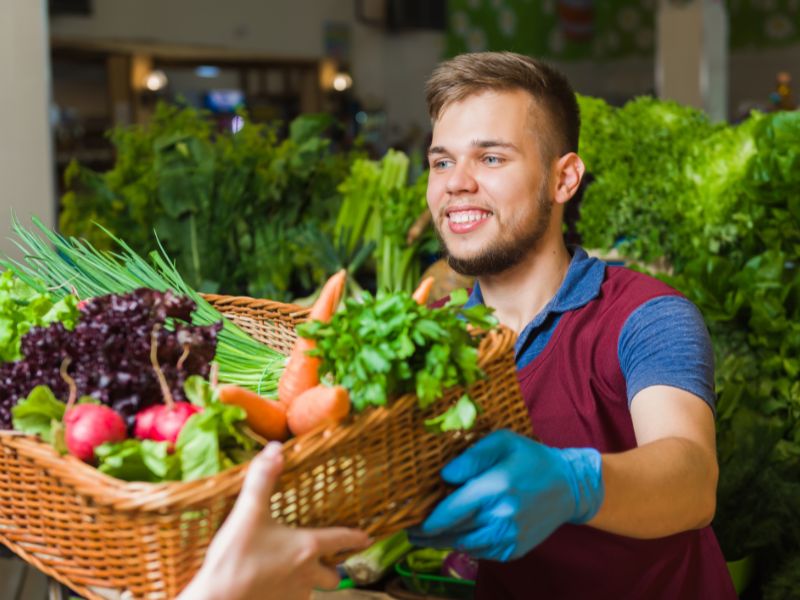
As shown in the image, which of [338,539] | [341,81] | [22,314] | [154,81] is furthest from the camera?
[341,81]

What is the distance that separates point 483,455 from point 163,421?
353 mm

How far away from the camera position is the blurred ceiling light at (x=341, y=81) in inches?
444

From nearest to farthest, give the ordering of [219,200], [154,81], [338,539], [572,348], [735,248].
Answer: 1. [338,539]
2. [572,348]
3. [735,248]
4. [219,200]
5. [154,81]

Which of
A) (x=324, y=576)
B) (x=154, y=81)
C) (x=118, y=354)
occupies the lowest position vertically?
(x=324, y=576)

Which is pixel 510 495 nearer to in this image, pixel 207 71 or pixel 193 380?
pixel 193 380

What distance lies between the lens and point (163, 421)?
1.02m

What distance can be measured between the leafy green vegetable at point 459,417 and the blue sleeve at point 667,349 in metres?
0.47

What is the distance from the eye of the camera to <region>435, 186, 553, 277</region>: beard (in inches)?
67.1

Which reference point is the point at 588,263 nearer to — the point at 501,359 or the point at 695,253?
the point at 501,359

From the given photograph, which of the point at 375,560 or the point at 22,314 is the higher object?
the point at 22,314

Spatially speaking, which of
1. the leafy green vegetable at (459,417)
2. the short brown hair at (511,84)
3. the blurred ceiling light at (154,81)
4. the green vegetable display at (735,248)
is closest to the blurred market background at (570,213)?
the green vegetable display at (735,248)

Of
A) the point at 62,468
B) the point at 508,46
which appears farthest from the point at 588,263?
the point at 508,46

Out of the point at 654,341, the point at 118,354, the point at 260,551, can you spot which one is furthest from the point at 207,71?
the point at 260,551

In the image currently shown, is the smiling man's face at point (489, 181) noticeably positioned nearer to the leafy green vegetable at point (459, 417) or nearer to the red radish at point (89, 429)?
the leafy green vegetable at point (459, 417)
